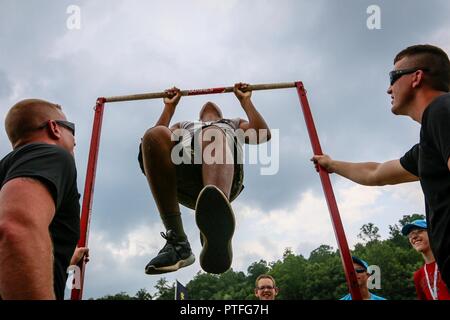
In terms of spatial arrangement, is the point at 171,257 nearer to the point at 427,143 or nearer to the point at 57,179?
the point at 57,179

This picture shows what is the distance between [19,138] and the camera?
100 inches

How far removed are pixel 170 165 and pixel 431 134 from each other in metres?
2.40

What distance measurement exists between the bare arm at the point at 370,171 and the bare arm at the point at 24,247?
105 inches

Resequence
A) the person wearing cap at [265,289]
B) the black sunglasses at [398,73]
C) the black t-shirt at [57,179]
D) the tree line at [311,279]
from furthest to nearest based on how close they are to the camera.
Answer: the tree line at [311,279], the person wearing cap at [265,289], the black sunglasses at [398,73], the black t-shirt at [57,179]

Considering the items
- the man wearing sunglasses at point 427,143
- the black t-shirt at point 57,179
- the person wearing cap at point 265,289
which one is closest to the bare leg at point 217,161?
the man wearing sunglasses at point 427,143

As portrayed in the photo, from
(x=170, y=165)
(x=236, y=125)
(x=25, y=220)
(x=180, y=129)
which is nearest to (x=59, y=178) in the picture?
(x=25, y=220)

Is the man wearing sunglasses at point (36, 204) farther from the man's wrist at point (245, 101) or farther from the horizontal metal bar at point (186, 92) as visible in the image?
the man's wrist at point (245, 101)

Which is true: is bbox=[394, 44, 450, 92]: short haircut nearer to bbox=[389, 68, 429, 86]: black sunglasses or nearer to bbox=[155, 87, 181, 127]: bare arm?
bbox=[389, 68, 429, 86]: black sunglasses

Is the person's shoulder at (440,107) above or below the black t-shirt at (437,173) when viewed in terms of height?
above

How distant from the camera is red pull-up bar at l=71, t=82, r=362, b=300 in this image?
12.1 feet

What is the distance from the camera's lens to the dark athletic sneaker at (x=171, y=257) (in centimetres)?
388

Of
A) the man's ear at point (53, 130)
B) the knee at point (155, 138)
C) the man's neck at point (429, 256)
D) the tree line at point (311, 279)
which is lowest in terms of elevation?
the man's neck at point (429, 256)

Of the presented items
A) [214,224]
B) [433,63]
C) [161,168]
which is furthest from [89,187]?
[433,63]

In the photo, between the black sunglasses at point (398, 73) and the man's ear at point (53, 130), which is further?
the black sunglasses at point (398, 73)
